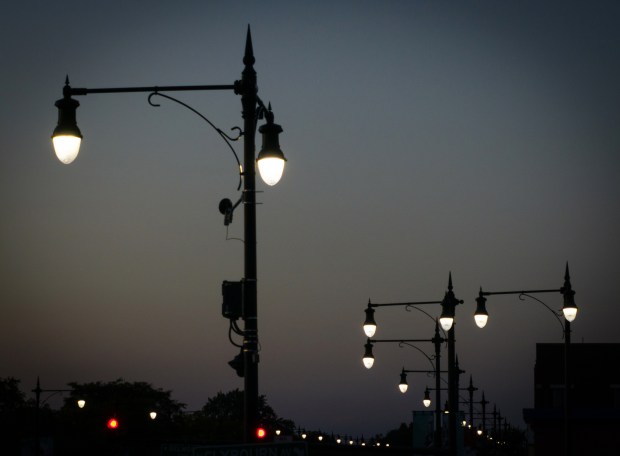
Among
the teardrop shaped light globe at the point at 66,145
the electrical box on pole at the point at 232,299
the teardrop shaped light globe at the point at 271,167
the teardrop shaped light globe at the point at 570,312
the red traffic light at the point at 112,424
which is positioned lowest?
the red traffic light at the point at 112,424

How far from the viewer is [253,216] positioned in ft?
39.3

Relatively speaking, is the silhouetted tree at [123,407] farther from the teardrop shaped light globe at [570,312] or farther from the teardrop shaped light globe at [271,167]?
the teardrop shaped light globe at [271,167]

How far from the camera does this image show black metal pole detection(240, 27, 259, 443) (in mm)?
11672

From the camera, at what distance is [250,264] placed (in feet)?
39.0

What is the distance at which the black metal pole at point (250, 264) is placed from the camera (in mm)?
11672

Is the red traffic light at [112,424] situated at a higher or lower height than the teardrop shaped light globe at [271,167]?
lower

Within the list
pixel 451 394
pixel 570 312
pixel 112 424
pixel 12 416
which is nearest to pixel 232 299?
pixel 112 424

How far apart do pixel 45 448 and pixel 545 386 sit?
59009 millimetres

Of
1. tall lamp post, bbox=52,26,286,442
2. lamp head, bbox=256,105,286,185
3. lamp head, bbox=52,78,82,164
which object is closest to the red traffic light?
tall lamp post, bbox=52,26,286,442

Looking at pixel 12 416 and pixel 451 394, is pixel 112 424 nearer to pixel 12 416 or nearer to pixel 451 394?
pixel 451 394

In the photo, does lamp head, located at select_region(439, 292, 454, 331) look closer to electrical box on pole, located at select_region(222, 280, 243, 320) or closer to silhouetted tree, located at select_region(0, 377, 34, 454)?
electrical box on pole, located at select_region(222, 280, 243, 320)

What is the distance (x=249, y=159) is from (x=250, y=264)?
130 cm

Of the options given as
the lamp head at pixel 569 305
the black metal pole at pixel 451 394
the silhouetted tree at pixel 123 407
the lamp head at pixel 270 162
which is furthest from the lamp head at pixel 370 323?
the silhouetted tree at pixel 123 407

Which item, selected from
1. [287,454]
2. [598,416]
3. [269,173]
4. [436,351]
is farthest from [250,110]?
[598,416]
